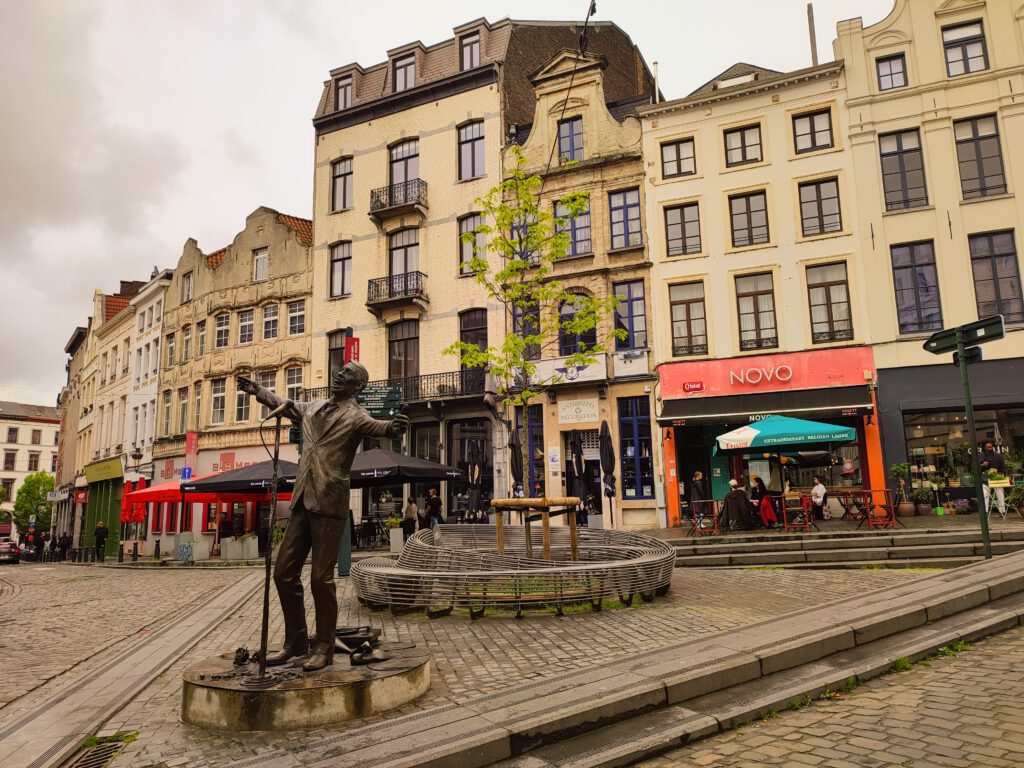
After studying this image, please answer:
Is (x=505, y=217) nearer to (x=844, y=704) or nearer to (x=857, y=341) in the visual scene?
(x=857, y=341)

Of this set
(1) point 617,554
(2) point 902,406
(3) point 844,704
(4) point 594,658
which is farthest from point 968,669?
(2) point 902,406

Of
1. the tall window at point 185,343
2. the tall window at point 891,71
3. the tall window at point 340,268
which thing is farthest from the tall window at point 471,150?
the tall window at point 185,343

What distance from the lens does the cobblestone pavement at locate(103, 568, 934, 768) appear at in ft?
14.0

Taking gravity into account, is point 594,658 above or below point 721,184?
below

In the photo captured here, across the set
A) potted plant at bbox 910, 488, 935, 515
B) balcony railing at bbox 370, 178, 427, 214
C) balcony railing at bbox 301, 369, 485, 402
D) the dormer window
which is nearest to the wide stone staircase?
potted plant at bbox 910, 488, 935, 515

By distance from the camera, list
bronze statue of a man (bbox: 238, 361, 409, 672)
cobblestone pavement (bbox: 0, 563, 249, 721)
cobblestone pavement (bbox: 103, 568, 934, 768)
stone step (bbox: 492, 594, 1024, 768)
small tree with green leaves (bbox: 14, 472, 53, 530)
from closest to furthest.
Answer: stone step (bbox: 492, 594, 1024, 768)
cobblestone pavement (bbox: 103, 568, 934, 768)
bronze statue of a man (bbox: 238, 361, 409, 672)
cobblestone pavement (bbox: 0, 563, 249, 721)
small tree with green leaves (bbox: 14, 472, 53, 530)

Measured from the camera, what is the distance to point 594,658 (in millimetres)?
5910

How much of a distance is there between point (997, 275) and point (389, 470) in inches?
637

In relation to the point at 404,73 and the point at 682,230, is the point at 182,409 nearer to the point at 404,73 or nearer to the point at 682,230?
the point at 404,73

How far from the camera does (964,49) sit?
63.8ft

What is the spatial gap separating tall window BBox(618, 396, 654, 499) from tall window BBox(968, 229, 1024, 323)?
359 inches

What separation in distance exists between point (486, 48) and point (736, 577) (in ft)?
72.7

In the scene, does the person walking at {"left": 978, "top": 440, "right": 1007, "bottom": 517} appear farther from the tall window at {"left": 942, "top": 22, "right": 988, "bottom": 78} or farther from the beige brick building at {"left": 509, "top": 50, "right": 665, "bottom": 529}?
the tall window at {"left": 942, "top": 22, "right": 988, "bottom": 78}

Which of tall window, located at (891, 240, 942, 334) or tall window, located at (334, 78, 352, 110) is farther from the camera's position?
tall window, located at (334, 78, 352, 110)
